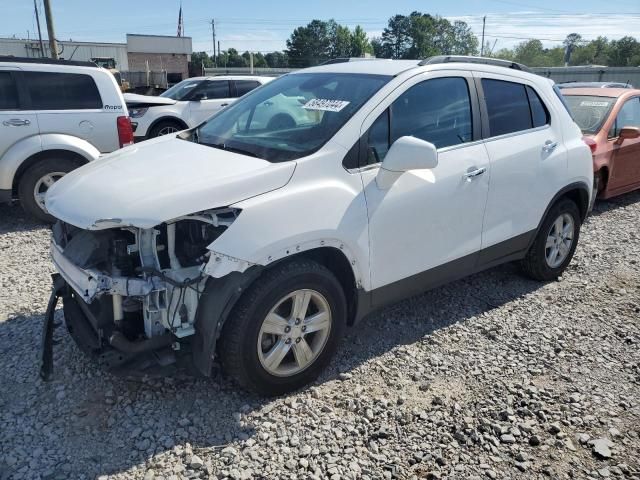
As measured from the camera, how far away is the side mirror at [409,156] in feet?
10.2

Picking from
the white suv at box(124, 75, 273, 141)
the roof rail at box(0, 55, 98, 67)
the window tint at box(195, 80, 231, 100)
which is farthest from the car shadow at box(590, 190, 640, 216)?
the window tint at box(195, 80, 231, 100)

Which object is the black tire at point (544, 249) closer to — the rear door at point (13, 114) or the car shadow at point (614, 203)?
the car shadow at point (614, 203)

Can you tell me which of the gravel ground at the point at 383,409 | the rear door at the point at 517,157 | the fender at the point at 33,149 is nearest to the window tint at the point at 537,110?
the rear door at the point at 517,157

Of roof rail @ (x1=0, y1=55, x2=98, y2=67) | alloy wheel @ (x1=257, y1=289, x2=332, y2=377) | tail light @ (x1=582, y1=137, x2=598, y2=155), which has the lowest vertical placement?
alloy wheel @ (x1=257, y1=289, x2=332, y2=377)

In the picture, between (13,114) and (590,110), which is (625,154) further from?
(13,114)

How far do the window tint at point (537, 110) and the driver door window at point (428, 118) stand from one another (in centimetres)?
84

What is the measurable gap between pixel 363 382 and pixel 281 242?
1165 mm

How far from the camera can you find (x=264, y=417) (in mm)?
3047

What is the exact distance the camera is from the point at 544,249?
474cm

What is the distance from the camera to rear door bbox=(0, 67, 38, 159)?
21.3ft

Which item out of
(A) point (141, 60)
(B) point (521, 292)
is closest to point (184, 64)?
(A) point (141, 60)

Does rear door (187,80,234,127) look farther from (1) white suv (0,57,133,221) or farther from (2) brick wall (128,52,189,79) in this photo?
(2) brick wall (128,52,189,79)

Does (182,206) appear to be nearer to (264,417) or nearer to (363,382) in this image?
(264,417)

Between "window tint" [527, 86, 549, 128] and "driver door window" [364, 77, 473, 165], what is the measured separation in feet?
2.76
